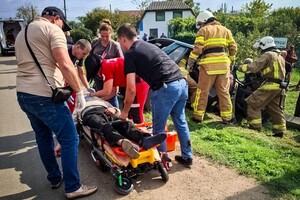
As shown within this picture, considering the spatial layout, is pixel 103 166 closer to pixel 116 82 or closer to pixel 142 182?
pixel 142 182

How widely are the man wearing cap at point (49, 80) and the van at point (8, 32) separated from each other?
726 inches

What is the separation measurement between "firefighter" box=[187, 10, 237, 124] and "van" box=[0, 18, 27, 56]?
17.1 m

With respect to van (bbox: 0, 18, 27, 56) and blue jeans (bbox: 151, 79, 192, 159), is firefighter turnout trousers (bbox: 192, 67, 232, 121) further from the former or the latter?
van (bbox: 0, 18, 27, 56)

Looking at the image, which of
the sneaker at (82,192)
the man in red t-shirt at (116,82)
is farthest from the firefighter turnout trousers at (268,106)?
the sneaker at (82,192)

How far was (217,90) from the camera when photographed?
576 centimetres

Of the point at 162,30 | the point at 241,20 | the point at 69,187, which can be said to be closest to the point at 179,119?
the point at 69,187

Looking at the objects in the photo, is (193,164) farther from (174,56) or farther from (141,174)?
(174,56)

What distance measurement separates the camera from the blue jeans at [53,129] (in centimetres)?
289

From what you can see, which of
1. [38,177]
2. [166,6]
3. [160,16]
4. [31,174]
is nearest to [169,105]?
[38,177]

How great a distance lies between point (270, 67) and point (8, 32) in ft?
66.2

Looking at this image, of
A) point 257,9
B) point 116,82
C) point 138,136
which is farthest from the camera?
point 257,9

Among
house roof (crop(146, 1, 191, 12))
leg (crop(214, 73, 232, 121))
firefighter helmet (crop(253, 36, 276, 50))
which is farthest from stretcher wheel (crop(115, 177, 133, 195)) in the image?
house roof (crop(146, 1, 191, 12))

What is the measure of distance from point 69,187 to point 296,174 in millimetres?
2741

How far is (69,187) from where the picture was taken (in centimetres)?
317
